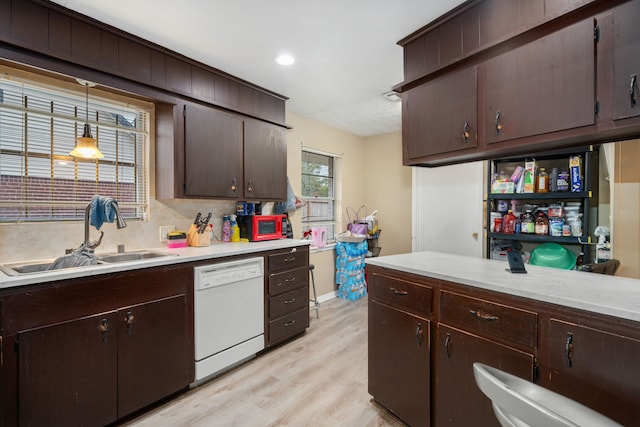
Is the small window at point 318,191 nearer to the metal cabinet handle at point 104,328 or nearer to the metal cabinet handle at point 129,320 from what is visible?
the metal cabinet handle at point 129,320

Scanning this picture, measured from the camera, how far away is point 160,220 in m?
2.72

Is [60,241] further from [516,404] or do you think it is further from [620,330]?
[620,330]

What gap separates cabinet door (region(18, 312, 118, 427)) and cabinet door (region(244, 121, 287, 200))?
165cm

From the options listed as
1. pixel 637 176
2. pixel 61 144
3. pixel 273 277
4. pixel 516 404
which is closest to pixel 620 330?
pixel 516 404

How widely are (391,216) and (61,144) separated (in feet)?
13.3

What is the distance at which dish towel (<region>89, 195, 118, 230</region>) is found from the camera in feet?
6.74

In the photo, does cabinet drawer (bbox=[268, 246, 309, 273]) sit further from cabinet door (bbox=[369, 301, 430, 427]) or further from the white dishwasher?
cabinet door (bbox=[369, 301, 430, 427])

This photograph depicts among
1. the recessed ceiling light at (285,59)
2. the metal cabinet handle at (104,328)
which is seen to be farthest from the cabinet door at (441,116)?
the metal cabinet handle at (104,328)

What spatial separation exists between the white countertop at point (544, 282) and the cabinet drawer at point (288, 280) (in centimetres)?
117

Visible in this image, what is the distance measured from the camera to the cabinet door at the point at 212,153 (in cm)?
256

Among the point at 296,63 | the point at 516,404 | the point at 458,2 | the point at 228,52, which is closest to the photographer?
the point at 516,404

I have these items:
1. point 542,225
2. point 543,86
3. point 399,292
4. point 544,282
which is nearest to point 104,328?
point 399,292

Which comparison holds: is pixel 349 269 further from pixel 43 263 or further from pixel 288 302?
pixel 43 263

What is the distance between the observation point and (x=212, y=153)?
2.71m
